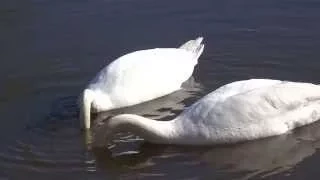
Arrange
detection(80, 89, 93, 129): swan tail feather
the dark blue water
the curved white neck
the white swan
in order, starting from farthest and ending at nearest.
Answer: the white swan, detection(80, 89, 93, 129): swan tail feather, the curved white neck, the dark blue water

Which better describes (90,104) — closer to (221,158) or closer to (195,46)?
(221,158)

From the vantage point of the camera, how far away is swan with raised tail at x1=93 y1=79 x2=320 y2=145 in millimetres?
10102

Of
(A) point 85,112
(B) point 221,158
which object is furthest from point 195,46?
(B) point 221,158

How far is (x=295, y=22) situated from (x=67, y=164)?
516 cm

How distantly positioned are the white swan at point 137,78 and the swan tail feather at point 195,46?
0.23m

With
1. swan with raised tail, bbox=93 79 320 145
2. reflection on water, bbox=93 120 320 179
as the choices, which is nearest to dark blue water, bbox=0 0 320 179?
reflection on water, bbox=93 120 320 179

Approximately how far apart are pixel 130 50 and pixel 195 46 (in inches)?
40.9

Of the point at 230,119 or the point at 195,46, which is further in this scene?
the point at 195,46

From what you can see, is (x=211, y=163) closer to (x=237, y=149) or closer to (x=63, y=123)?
(x=237, y=149)

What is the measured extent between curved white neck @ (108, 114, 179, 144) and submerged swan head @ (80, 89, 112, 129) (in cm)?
64

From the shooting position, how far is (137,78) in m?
11.6

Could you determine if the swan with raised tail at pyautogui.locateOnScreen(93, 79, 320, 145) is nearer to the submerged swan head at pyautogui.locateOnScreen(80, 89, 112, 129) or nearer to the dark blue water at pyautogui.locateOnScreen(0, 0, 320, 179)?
the dark blue water at pyautogui.locateOnScreen(0, 0, 320, 179)

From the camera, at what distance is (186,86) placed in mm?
12102

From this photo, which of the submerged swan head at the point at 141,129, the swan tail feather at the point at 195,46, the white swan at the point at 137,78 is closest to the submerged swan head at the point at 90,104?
the white swan at the point at 137,78
